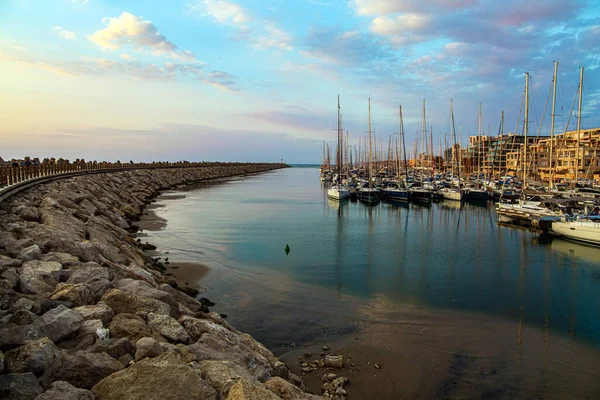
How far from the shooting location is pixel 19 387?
199 inches

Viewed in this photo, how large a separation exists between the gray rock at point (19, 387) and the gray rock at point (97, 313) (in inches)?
78.6

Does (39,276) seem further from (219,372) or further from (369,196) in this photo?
(369,196)

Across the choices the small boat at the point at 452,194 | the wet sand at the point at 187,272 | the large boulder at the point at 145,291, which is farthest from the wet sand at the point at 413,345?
the small boat at the point at 452,194

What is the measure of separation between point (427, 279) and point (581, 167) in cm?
7640

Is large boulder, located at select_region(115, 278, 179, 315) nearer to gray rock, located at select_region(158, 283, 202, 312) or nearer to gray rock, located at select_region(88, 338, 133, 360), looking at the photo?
gray rock, located at select_region(158, 283, 202, 312)

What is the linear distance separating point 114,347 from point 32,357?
110 cm

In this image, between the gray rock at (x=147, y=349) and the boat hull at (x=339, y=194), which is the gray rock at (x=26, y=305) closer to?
the gray rock at (x=147, y=349)

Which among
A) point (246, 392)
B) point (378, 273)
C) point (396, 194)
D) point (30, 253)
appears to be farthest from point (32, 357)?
point (396, 194)

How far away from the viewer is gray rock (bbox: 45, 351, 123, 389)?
5.59 metres

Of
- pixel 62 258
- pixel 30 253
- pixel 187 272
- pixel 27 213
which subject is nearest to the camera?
pixel 30 253

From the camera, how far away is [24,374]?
17.3ft

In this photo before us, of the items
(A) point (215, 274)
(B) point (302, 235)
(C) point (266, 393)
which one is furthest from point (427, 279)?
(C) point (266, 393)

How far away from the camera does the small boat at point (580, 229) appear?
88.6ft

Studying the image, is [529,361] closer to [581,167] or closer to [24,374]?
[24,374]
